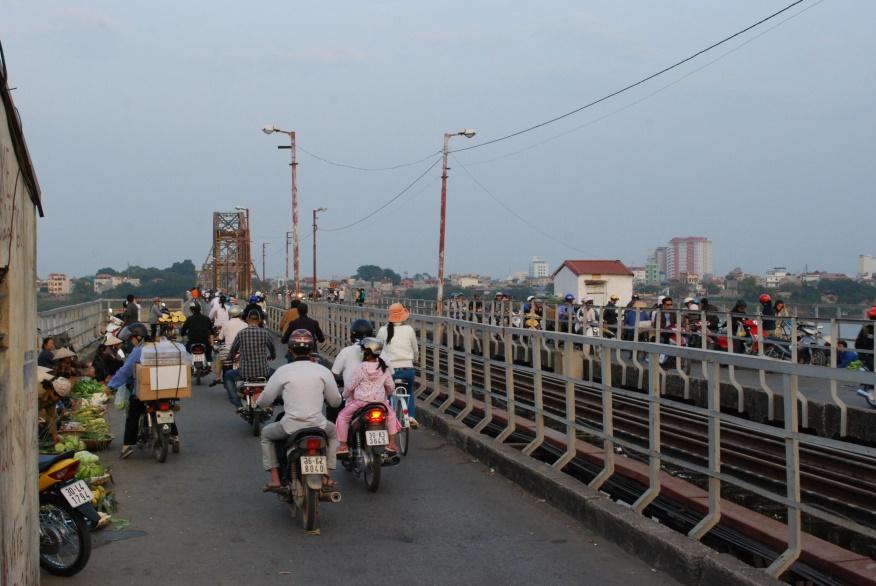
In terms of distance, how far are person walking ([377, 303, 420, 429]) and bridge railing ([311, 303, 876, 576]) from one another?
78cm

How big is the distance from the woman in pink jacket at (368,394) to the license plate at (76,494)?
9.74 ft

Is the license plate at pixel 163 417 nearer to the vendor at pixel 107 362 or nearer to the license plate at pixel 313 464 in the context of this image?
the license plate at pixel 313 464

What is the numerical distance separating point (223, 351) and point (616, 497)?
994cm

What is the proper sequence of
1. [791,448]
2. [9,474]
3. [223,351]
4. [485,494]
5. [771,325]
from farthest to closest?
[771,325] < [223,351] < [485,494] < [791,448] < [9,474]

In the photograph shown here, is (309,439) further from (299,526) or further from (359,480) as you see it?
(359,480)

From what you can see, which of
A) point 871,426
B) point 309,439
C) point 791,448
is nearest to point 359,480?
point 309,439

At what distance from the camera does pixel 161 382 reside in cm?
997

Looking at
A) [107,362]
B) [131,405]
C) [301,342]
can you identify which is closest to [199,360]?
[107,362]

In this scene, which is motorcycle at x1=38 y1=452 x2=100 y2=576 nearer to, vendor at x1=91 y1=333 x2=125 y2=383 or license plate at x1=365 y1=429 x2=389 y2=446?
license plate at x1=365 y1=429 x2=389 y2=446

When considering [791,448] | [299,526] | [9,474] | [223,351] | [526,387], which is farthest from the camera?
[223,351]

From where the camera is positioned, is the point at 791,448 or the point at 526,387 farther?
the point at 526,387

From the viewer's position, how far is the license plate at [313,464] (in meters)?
7.03

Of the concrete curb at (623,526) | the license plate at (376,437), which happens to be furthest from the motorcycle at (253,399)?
the license plate at (376,437)

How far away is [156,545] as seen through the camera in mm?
6746
